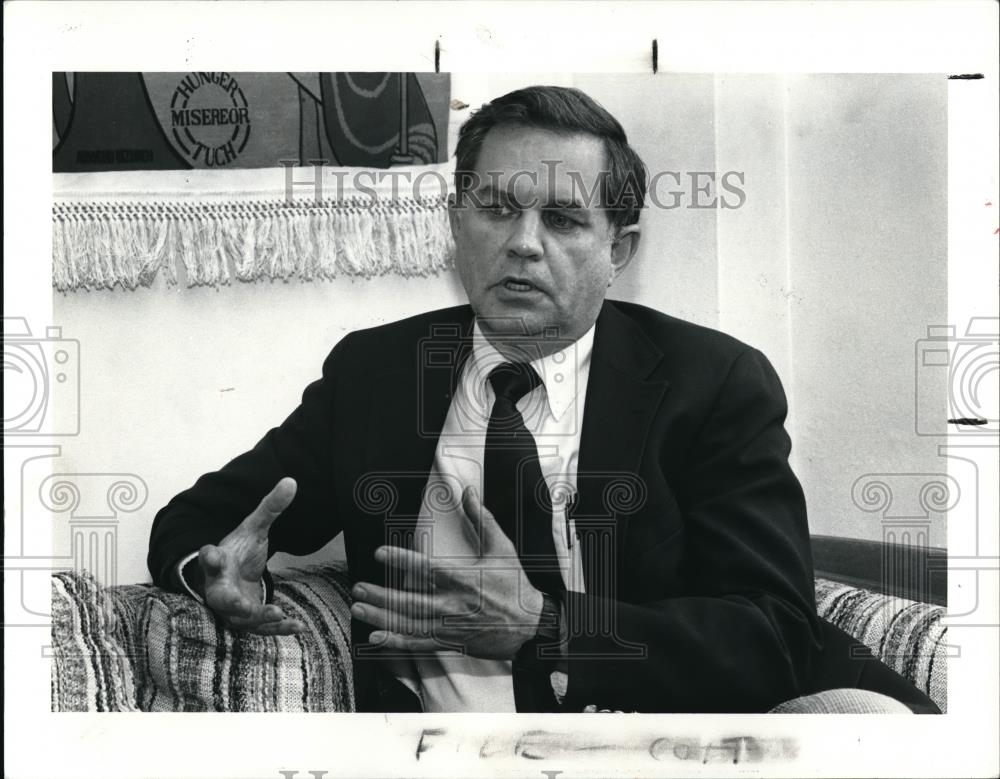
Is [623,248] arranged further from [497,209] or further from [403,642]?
[403,642]

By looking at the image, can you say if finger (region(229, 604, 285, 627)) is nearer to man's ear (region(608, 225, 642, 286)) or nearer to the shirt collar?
the shirt collar

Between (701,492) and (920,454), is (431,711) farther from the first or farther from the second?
(920,454)

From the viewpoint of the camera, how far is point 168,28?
1.91 m

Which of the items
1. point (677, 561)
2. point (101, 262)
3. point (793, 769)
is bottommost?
point (793, 769)

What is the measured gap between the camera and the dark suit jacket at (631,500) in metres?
1.84

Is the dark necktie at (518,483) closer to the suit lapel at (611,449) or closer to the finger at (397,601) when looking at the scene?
the suit lapel at (611,449)

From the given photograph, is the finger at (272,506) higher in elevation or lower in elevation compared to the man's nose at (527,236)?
lower

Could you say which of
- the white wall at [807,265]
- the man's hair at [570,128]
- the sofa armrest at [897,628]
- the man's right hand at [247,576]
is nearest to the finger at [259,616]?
the man's right hand at [247,576]

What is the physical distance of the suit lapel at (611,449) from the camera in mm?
1854

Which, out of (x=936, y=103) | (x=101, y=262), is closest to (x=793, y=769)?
(x=936, y=103)

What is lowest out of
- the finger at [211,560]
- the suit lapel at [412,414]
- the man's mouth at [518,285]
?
the finger at [211,560]

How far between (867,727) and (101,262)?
59.4 inches

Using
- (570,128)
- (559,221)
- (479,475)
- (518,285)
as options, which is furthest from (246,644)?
(570,128)

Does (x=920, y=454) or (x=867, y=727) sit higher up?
(x=920, y=454)
